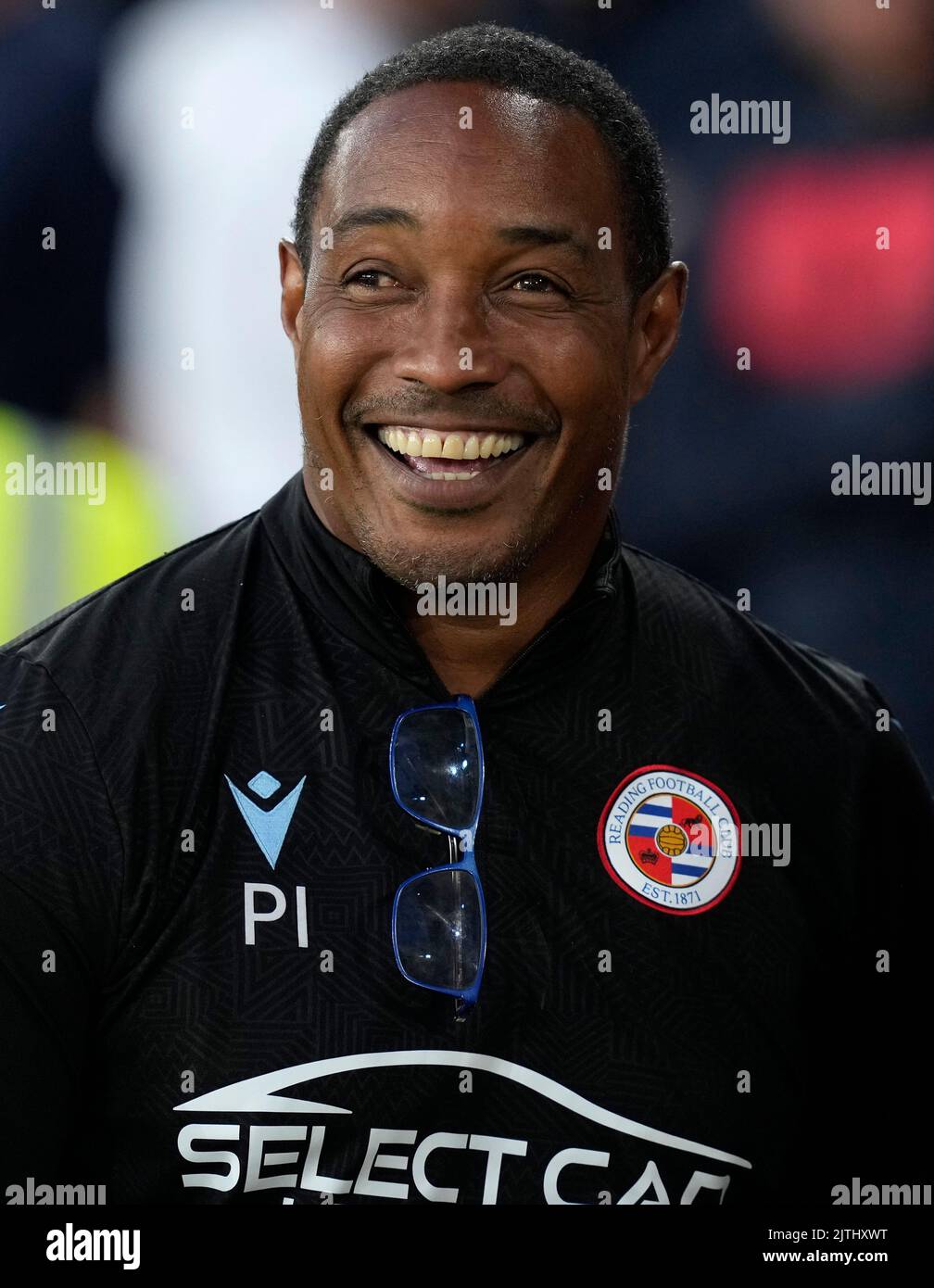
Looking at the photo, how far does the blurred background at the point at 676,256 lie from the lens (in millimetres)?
1940

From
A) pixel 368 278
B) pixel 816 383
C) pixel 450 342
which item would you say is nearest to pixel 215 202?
pixel 368 278

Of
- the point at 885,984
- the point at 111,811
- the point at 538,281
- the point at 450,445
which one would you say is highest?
the point at 538,281

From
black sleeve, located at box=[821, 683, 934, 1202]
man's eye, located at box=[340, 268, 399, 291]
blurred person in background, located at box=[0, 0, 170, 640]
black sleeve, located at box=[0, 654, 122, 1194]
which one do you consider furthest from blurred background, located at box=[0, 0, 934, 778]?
black sleeve, located at box=[0, 654, 122, 1194]

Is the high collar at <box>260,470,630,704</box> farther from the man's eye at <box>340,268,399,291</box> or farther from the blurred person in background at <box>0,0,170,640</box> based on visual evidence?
the blurred person in background at <box>0,0,170,640</box>

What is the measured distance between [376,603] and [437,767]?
0.17m

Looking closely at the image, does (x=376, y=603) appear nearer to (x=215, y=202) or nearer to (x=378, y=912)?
(x=378, y=912)

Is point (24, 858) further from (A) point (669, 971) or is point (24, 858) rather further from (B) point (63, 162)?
(B) point (63, 162)

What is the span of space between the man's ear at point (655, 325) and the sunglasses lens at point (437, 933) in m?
0.58

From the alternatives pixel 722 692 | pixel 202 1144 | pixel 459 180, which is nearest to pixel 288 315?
pixel 459 180

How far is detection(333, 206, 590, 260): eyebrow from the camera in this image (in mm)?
1436

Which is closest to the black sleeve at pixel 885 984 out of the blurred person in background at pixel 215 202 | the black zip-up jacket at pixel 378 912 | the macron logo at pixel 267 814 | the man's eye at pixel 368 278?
the black zip-up jacket at pixel 378 912

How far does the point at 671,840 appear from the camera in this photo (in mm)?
1521

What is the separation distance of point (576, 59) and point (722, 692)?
27.3 inches

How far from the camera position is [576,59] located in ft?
5.25
